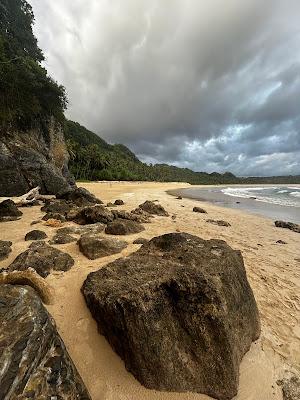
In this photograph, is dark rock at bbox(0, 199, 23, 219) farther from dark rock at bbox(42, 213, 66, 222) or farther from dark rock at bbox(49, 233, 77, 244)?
dark rock at bbox(49, 233, 77, 244)

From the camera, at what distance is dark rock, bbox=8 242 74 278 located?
4366 mm

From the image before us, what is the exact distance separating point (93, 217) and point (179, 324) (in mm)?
5764

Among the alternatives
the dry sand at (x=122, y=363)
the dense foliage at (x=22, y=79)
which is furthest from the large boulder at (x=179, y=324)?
the dense foliage at (x=22, y=79)

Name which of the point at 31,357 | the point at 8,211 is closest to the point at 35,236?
the point at 8,211

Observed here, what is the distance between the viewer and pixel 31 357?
2195 mm

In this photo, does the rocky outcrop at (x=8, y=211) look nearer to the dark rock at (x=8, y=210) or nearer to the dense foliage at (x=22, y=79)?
the dark rock at (x=8, y=210)

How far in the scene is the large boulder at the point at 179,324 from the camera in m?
2.78

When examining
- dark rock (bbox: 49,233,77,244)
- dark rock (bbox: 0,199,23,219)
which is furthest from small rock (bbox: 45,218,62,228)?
dark rock (bbox: 0,199,23,219)

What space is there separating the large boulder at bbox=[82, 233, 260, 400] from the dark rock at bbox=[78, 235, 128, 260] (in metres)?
1.61

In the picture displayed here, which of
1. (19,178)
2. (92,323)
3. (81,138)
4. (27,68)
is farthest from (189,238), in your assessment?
(81,138)

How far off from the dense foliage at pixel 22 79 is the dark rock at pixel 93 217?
1076 centimetres

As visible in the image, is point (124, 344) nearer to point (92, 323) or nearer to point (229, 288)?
point (92, 323)

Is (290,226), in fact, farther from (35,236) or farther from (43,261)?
(43,261)

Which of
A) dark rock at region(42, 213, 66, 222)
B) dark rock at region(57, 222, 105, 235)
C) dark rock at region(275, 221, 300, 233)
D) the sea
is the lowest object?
the sea
